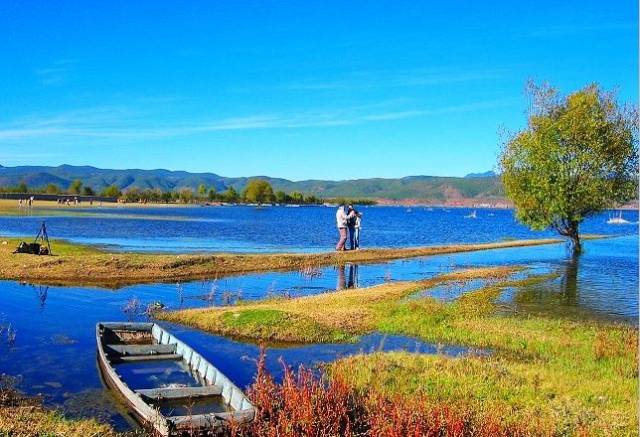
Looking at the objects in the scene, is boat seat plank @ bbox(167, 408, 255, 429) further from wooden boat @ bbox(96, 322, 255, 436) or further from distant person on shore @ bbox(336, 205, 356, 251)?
distant person on shore @ bbox(336, 205, 356, 251)

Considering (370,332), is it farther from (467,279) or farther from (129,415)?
(467,279)

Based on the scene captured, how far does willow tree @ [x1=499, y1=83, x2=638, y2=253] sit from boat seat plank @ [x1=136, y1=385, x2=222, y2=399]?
40545mm

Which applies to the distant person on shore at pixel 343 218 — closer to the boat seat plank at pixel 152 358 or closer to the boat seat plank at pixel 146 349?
the boat seat plank at pixel 146 349

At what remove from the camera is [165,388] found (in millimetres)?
14766

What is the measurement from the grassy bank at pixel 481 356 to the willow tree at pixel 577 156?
21.7 metres

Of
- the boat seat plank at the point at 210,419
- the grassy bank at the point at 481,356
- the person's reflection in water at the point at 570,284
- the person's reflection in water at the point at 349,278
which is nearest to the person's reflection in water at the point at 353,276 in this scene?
the person's reflection in water at the point at 349,278

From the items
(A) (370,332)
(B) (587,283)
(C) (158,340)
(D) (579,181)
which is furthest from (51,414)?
(D) (579,181)

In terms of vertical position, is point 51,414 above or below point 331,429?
below

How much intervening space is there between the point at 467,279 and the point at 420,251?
20642 mm

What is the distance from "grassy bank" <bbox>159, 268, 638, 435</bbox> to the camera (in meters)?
13.9

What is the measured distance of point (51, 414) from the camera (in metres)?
13.7

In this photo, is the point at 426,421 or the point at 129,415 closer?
the point at 426,421

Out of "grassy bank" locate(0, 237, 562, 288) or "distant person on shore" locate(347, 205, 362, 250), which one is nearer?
"grassy bank" locate(0, 237, 562, 288)

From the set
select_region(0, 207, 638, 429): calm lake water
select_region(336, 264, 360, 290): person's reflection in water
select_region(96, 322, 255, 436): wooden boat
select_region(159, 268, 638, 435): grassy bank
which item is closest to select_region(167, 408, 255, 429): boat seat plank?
select_region(96, 322, 255, 436): wooden boat
